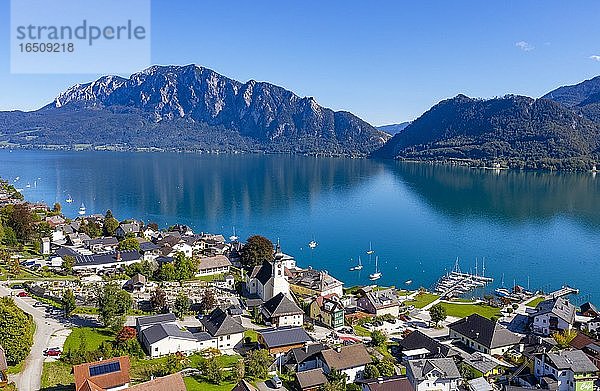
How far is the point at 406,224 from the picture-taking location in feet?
224

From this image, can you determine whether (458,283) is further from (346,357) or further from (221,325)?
(221,325)

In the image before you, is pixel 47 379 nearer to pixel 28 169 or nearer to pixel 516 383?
pixel 516 383

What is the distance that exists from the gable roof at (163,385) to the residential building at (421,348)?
10.5 meters

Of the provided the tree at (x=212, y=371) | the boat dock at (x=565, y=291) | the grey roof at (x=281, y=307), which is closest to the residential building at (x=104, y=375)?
the tree at (x=212, y=371)

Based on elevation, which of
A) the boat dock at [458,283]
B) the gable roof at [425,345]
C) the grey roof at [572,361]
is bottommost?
the boat dock at [458,283]

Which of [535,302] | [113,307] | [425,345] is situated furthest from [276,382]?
[535,302]

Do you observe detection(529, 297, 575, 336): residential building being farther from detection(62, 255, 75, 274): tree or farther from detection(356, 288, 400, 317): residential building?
detection(62, 255, 75, 274): tree

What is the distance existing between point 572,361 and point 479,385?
13.4 ft

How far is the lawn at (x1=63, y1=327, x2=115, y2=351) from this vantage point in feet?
74.4

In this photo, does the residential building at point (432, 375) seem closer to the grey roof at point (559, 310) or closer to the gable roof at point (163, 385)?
the gable roof at point (163, 385)

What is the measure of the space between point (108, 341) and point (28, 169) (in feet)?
408

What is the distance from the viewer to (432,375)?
21.0 metres

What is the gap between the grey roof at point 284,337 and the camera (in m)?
23.8

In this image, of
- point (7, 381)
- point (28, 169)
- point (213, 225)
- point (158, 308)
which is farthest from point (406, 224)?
point (28, 169)
